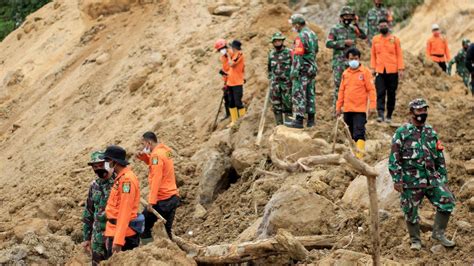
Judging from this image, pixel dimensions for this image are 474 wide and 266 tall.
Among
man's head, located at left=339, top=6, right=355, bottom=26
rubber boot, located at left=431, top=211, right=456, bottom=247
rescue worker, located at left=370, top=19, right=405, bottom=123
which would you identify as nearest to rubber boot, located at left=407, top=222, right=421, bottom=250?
rubber boot, located at left=431, top=211, right=456, bottom=247

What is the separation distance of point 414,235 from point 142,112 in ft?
29.7

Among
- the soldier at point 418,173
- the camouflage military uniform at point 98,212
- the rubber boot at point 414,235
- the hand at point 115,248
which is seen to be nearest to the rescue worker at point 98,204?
the camouflage military uniform at point 98,212

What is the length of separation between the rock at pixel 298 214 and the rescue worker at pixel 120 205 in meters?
1.52

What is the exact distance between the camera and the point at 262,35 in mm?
16500

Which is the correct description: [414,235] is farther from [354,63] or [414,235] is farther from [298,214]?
[354,63]

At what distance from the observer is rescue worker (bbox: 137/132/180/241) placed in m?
9.21

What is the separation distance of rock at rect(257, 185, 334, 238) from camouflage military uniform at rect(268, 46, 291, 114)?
3.52 metres

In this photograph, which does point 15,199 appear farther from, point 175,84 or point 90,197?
point 90,197

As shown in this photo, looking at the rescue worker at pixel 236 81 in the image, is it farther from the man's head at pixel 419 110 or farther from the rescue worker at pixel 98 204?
the man's head at pixel 419 110

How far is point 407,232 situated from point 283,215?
4.20 ft

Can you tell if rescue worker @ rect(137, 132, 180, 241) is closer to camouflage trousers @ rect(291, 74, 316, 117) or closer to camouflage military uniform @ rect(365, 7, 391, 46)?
camouflage trousers @ rect(291, 74, 316, 117)

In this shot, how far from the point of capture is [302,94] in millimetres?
11883

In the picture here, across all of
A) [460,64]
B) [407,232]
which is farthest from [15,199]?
[460,64]

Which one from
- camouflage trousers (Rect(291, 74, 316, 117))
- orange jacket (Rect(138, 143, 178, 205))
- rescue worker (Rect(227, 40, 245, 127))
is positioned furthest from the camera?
rescue worker (Rect(227, 40, 245, 127))
